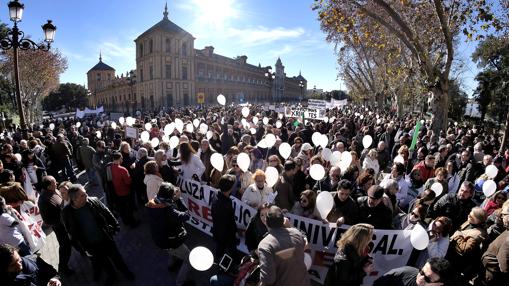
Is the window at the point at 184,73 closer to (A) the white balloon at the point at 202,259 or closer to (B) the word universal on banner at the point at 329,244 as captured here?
(B) the word universal on banner at the point at 329,244

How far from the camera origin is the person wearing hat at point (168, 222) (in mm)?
3930

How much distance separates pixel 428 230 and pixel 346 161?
2439 mm

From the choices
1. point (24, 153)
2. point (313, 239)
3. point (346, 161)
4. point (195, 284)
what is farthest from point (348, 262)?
point (24, 153)

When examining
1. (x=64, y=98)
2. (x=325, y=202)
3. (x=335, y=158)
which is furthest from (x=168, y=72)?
(x=325, y=202)

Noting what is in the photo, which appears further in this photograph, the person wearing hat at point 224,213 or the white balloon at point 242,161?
the white balloon at point 242,161

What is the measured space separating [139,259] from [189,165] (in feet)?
6.11

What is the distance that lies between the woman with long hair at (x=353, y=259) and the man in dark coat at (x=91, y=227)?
2976mm

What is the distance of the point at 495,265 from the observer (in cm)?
299

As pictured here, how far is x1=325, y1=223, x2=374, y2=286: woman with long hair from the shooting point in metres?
2.88

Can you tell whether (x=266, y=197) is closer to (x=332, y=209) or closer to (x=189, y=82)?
(x=332, y=209)

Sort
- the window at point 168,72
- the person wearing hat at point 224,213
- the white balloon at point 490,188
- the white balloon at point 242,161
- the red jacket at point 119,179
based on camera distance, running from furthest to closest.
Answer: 1. the window at point 168,72
2. the red jacket at point 119,179
3. the white balloon at point 242,161
4. the white balloon at point 490,188
5. the person wearing hat at point 224,213

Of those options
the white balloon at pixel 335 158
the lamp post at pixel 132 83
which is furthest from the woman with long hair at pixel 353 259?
the lamp post at pixel 132 83

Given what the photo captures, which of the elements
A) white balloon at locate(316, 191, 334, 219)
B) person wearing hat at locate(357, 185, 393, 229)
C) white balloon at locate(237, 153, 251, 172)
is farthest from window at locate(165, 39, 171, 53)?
person wearing hat at locate(357, 185, 393, 229)

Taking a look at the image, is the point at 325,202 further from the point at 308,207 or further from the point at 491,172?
the point at 491,172
